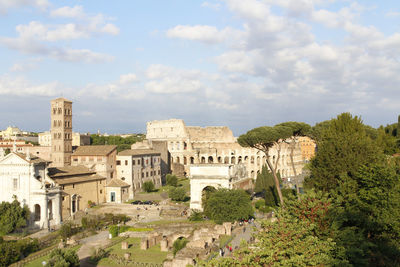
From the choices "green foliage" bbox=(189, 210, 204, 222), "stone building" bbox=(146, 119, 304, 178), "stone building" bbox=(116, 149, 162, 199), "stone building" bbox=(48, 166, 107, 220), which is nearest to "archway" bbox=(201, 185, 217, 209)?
"green foliage" bbox=(189, 210, 204, 222)

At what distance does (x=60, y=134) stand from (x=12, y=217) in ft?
65.6

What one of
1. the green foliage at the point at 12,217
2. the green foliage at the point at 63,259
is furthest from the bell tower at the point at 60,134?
the green foliage at the point at 63,259

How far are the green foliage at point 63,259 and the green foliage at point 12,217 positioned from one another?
13.0 metres

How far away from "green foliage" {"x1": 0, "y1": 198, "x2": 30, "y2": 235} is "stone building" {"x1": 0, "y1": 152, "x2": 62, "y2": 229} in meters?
1.63

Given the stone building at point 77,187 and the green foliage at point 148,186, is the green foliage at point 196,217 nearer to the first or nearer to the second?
the stone building at point 77,187

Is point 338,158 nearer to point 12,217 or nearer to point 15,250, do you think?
point 15,250

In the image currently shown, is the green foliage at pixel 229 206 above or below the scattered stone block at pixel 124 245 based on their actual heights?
above

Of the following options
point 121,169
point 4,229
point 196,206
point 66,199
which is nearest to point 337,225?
point 196,206

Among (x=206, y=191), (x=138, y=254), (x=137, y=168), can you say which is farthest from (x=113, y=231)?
(x=137, y=168)

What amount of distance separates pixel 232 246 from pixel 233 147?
52.6 m

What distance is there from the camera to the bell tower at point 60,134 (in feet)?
175

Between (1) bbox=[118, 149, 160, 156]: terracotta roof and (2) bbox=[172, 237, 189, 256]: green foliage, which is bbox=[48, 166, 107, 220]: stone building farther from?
(2) bbox=[172, 237, 189, 256]: green foliage

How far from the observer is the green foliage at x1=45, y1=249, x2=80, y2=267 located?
22998 millimetres

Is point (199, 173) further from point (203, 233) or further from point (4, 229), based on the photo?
point (4, 229)
